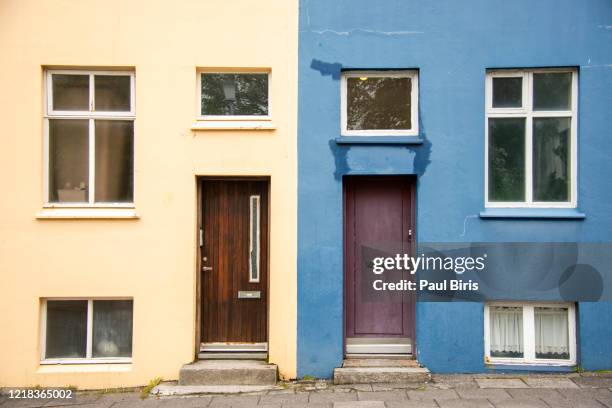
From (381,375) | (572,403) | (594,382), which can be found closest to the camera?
(572,403)

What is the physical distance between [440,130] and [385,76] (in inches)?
40.9

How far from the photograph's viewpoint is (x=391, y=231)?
288 inches

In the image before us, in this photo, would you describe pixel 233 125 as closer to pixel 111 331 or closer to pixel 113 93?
pixel 113 93

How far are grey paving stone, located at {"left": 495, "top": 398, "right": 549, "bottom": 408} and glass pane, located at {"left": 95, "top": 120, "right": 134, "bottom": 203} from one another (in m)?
5.19

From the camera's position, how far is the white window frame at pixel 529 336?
276 inches

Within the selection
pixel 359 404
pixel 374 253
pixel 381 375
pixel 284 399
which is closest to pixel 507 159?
pixel 374 253

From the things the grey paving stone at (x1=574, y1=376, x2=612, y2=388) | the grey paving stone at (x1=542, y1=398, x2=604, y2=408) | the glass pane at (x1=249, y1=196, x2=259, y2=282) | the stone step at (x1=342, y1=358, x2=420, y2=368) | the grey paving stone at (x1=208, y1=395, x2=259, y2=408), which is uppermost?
the glass pane at (x1=249, y1=196, x2=259, y2=282)

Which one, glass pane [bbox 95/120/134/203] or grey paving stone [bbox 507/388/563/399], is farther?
glass pane [bbox 95/120/134/203]

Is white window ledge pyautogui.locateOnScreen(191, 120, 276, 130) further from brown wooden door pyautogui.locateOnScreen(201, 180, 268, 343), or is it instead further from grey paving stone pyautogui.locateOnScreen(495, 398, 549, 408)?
grey paving stone pyautogui.locateOnScreen(495, 398, 549, 408)

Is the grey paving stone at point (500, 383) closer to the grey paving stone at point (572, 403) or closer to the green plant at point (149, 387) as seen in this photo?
the grey paving stone at point (572, 403)

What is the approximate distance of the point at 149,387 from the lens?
22.4 feet

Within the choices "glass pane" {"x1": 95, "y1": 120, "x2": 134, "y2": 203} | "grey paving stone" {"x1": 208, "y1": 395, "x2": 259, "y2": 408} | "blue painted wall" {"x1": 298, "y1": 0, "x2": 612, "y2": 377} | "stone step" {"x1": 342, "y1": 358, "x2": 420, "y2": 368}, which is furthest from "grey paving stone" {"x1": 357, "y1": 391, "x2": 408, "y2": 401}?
"glass pane" {"x1": 95, "y1": 120, "x2": 134, "y2": 203}

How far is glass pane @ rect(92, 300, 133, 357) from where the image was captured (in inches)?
281

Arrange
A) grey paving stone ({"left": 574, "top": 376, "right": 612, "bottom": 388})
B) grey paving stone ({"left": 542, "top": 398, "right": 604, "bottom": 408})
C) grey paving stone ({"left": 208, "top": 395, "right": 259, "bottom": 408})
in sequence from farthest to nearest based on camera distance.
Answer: grey paving stone ({"left": 574, "top": 376, "right": 612, "bottom": 388})
grey paving stone ({"left": 208, "top": 395, "right": 259, "bottom": 408})
grey paving stone ({"left": 542, "top": 398, "right": 604, "bottom": 408})
